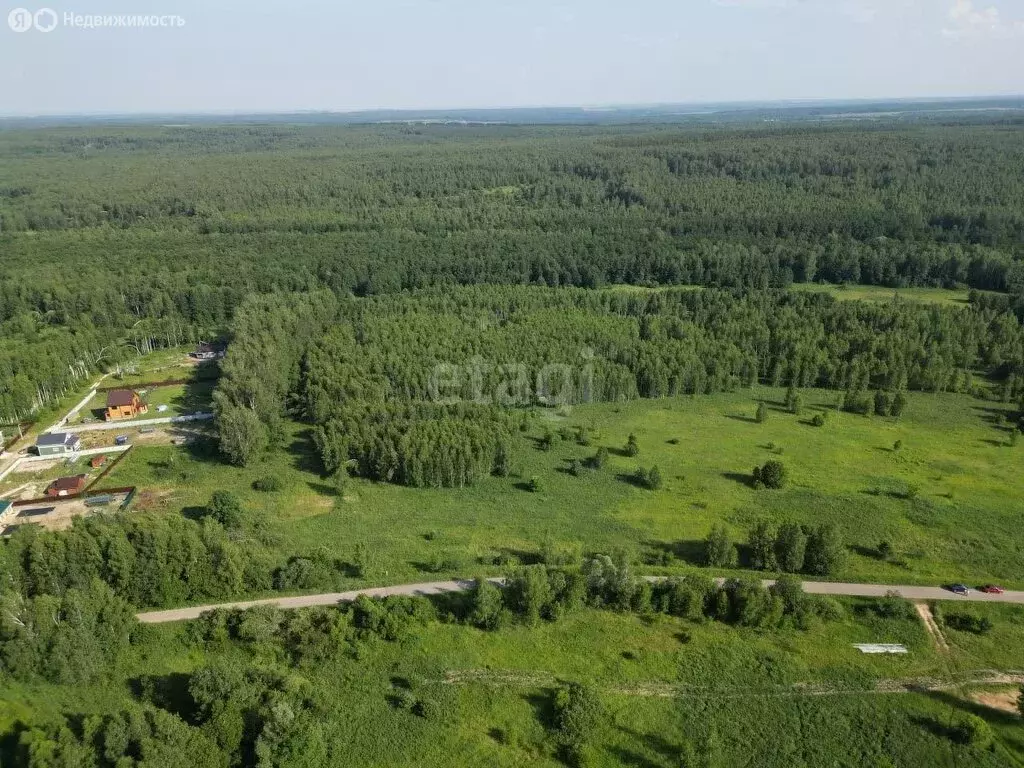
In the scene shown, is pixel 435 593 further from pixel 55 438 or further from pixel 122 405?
pixel 122 405

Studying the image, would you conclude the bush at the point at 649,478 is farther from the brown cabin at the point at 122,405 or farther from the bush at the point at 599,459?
the brown cabin at the point at 122,405

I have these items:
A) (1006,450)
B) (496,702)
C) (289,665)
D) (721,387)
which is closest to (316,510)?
(289,665)

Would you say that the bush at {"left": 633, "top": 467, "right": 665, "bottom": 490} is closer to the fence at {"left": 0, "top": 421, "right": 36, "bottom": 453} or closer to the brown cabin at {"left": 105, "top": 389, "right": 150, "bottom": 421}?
the brown cabin at {"left": 105, "top": 389, "right": 150, "bottom": 421}

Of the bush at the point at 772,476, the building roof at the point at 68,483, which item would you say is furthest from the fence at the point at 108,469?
the bush at the point at 772,476

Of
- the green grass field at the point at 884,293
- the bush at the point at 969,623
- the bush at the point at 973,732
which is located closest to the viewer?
the bush at the point at 973,732

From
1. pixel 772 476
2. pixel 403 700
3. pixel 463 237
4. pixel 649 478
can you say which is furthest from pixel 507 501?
pixel 463 237

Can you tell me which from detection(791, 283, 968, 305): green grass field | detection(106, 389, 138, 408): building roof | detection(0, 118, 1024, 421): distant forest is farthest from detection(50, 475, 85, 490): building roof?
detection(791, 283, 968, 305): green grass field

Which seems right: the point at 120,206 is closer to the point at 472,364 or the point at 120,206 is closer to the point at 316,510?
the point at 472,364
